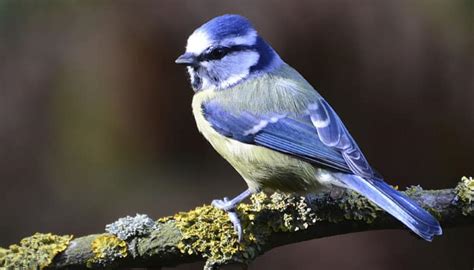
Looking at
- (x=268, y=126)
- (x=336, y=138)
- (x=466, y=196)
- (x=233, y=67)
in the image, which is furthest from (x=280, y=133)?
(x=466, y=196)

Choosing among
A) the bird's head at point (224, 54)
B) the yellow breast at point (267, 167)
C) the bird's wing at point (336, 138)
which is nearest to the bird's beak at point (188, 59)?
the bird's head at point (224, 54)

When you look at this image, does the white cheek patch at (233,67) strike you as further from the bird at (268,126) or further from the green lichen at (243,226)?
the green lichen at (243,226)

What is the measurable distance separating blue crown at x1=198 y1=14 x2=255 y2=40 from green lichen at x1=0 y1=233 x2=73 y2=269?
2.75ft

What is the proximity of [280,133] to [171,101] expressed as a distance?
1122mm

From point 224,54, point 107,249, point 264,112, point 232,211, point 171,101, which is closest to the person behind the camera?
point 107,249

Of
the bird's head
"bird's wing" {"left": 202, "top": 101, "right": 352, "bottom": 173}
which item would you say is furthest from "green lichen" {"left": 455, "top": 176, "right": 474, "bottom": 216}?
the bird's head

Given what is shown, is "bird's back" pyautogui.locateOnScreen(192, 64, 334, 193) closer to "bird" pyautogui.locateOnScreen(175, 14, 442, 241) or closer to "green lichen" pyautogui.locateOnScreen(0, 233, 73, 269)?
"bird" pyautogui.locateOnScreen(175, 14, 442, 241)

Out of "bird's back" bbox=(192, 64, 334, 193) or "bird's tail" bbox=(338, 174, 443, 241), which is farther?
"bird's back" bbox=(192, 64, 334, 193)

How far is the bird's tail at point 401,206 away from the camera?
1.94m

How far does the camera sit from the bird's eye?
244cm

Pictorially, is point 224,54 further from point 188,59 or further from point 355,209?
point 355,209

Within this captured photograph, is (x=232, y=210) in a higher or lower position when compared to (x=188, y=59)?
lower

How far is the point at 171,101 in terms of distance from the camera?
3.31 metres

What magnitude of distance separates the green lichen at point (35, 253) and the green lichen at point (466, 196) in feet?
3.54
